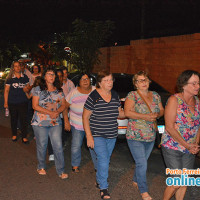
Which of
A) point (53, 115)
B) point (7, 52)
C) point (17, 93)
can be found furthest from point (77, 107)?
point (7, 52)

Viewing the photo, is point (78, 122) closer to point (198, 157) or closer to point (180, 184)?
point (180, 184)

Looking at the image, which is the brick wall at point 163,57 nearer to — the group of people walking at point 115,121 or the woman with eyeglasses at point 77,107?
the group of people walking at point 115,121

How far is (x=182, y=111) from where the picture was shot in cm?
387

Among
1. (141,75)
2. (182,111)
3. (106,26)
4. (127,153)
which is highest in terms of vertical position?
(106,26)

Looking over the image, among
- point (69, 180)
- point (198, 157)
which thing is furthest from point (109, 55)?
point (69, 180)

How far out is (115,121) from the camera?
480 centimetres

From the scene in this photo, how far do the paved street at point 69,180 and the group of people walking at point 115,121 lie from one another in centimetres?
18

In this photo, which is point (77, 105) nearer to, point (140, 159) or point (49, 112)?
point (49, 112)

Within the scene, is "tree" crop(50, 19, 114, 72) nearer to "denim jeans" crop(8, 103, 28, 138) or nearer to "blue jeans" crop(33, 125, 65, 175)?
"denim jeans" crop(8, 103, 28, 138)

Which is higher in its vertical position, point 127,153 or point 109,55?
point 109,55

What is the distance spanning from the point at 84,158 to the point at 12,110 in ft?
7.82

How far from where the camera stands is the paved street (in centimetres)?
490

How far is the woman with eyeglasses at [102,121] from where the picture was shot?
4648 millimetres

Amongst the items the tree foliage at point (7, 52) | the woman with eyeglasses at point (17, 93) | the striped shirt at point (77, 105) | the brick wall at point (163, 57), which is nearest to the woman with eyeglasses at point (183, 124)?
the striped shirt at point (77, 105)
